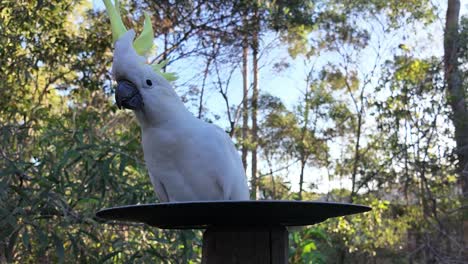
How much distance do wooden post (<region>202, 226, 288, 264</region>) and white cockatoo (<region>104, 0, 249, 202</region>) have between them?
15.4 inches

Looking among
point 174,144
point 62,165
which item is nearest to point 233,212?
point 174,144

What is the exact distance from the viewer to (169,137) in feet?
4.59

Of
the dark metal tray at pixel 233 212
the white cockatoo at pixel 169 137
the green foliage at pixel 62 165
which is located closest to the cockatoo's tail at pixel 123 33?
the white cockatoo at pixel 169 137

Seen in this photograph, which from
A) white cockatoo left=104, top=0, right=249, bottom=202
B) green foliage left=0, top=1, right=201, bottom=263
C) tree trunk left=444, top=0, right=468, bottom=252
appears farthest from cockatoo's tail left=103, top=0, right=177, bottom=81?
tree trunk left=444, top=0, right=468, bottom=252

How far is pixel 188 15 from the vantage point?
5.64 meters

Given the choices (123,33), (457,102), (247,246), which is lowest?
(247,246)

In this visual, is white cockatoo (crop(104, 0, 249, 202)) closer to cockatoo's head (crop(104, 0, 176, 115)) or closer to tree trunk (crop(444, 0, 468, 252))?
cockatoo's head (crop(104, 0, 176, 115))

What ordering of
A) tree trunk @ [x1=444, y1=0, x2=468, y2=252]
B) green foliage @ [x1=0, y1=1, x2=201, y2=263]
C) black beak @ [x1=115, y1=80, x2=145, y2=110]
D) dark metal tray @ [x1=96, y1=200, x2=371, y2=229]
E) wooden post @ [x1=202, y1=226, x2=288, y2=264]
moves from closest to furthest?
dark metal tray @ [x1=96, y1=200, x2=371, y2=229], wooden post @ [x1=202, y1=226, x2=288, y2=264], black beak @ [x1=115, y1=80, x2=145, y2=110], green foliage @ [x1=0, y1=1, x2=201, y2=263], tree trunk @ [x1=444, y1=0, x2=468, y2=252]

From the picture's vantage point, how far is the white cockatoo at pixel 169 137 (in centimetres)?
136

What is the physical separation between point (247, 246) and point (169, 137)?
471 millimetres

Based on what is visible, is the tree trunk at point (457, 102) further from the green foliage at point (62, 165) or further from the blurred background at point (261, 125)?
the green foliage at point (62, 165)

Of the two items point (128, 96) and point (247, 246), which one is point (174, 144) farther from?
point (247, 246)

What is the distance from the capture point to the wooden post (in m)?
1.02

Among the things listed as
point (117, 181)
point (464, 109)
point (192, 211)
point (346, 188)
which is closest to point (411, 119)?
point (464, 109)
